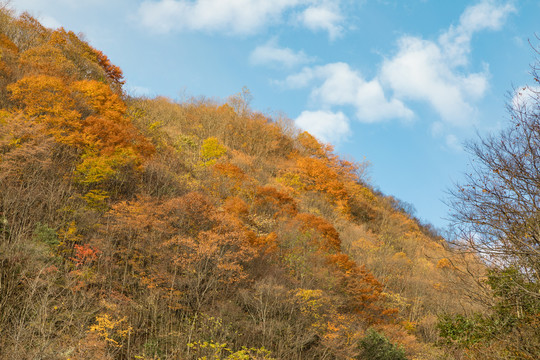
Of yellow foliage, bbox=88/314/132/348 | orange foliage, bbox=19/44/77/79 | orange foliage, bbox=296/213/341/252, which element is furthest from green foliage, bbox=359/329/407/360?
orange foliage, bbox=19/44/77/79

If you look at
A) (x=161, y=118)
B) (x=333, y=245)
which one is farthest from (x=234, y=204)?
(x=161, y=118)

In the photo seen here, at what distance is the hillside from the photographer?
15.9 m

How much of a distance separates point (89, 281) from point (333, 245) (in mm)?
18920

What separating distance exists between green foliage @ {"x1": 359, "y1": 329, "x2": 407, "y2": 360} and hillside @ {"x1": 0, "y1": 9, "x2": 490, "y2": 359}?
0.12 metres

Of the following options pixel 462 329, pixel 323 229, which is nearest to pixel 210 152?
pixel 323 229

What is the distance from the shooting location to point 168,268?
66.3 feet

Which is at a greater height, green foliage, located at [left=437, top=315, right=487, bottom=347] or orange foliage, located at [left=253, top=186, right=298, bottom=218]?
orange foliage, located at [left=253, top=186, right=298, bottom=218]

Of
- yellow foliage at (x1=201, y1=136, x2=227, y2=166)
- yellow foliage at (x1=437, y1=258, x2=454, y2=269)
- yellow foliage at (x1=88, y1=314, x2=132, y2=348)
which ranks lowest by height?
yellow foliage at (x1=88, y1=314, x2=132, y2=348)

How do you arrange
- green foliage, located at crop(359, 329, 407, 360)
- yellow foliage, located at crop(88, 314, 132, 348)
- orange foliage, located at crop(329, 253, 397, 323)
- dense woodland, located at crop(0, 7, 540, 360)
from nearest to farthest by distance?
1. dense woodland, located at crop(0, 7, 540, 360)
2. yellow foliage, located at crop(88, 314, 132, 348)
3. green foliage, located at crop(359, 329, 407, 360)
4. orange foliage, located at crop(329, 253, 397, 323)

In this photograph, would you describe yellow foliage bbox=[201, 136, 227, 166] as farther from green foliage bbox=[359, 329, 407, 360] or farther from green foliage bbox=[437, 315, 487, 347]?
green foliage bbox=[437, 315, 487, 347]

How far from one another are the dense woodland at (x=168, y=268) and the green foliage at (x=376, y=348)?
77mm

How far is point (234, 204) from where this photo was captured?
28.5 meters

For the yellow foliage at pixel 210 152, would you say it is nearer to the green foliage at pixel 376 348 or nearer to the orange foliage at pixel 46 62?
the orange foliage at pixel 46 62

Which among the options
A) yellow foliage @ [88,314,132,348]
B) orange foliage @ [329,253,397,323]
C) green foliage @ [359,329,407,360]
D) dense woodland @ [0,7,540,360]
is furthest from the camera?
orange foliage @ [329,253,397,323]
